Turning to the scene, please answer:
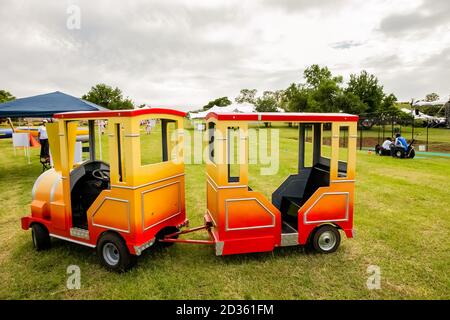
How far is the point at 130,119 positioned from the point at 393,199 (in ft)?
24.7

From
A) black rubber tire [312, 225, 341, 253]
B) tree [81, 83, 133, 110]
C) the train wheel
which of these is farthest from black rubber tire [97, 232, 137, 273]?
tree [81, 83, 133, 110]

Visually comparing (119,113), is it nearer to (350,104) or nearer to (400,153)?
(400,153)

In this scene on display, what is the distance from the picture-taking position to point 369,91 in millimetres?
52469

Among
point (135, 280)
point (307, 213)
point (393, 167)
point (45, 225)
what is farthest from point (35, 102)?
point (393, 167)

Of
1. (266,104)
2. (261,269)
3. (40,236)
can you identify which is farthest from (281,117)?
(266,104)

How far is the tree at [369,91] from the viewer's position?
52153 mm

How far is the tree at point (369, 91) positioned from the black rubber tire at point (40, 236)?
54.4 metres

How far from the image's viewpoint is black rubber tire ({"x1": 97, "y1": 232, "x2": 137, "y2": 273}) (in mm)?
4406

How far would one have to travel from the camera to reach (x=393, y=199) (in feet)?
27.9

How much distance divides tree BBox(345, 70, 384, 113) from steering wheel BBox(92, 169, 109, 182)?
53519mm

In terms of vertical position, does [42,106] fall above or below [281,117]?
above

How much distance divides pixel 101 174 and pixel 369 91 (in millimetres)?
55458

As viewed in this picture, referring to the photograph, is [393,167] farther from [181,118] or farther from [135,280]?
[135,280]

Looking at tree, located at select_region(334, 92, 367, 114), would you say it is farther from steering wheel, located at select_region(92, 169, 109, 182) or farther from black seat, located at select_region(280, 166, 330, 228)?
steering wheel, located at select_region(92, 169, 109, 182)
